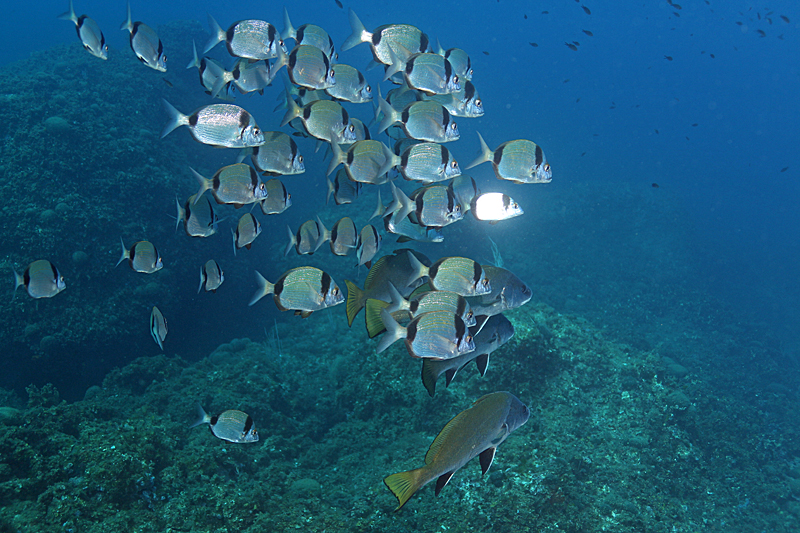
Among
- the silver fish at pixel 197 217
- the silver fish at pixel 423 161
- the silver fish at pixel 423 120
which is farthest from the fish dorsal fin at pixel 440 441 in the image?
the silver fish at pixel 197 217

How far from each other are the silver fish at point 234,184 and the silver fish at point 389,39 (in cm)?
173

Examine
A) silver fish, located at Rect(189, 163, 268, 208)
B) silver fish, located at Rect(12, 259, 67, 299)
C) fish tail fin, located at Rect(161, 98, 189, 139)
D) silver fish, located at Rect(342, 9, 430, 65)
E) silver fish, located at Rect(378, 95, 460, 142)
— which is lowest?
silver fish, located at Rect(12, 259, 67, 299)

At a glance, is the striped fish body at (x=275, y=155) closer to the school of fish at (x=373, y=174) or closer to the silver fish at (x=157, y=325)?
the school of fish at (x=373, y=174)

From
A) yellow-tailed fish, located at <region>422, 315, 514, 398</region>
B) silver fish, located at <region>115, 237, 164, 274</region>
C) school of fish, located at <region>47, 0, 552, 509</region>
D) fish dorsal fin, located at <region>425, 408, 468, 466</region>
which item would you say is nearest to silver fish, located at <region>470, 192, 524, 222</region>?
school of fish, located at <region>47, 0, 552, 509</region>

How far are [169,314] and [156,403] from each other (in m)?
4.14

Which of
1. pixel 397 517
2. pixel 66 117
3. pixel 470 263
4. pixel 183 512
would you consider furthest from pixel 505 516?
pixel 66 117

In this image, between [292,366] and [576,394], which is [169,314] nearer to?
[292,366]

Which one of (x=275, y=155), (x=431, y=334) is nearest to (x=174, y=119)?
(x=275, y=155)

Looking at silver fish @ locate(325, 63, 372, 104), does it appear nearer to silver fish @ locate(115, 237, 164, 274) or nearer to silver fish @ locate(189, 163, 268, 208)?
silver fish @ locate(189, 163, 268, 208)

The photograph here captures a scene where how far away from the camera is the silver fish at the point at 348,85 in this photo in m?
4.16

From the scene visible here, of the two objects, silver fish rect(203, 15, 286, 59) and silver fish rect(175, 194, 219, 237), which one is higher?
silver fish rect(203, 15, 286, 59)

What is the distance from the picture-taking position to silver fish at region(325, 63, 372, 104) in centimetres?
416

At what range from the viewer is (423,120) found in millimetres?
3859

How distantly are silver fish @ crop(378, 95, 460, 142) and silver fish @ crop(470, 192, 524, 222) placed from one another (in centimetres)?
77
